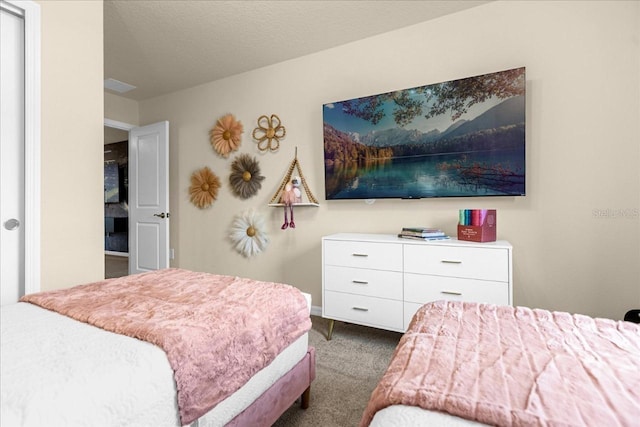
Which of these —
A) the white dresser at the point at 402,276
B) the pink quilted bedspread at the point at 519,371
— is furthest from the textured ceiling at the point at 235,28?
the pink quilted bedspread at the point at 519,371

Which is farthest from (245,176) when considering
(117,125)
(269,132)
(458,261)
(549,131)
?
(549,131)

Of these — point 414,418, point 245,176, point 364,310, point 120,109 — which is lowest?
point 364,310

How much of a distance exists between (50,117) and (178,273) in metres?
1.31

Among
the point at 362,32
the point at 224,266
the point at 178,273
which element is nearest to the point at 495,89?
the point at 362,32

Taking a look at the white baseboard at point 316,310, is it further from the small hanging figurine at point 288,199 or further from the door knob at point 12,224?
the door knob at point 12,224

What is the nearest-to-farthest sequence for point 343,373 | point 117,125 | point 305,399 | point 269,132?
point 305,399 < point 343,373 < point 269,132 < point 117,125

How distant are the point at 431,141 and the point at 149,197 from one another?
3.46 metres

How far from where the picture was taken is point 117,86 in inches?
152

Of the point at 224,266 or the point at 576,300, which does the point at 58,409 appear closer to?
the point at 576,300

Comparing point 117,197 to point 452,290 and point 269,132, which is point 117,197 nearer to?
point 269,132

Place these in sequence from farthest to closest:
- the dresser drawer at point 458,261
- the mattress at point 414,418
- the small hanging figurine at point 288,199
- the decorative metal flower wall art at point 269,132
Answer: the decorative metal flower wall art at point 269,132 → the small hanging figurine at point 288,199 → the dresser drawer at point 458,261 → the mattress at point 414,418

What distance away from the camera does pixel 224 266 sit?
3.71 m

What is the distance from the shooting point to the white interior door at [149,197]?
12.7 feet

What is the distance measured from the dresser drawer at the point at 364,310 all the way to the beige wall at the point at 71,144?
5.64 ft
